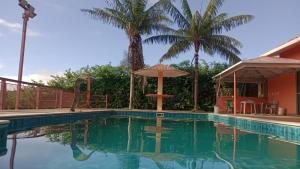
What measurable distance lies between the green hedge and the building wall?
452 centimetres

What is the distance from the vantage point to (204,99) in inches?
791

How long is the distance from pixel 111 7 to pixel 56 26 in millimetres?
3879

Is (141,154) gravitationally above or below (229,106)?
below

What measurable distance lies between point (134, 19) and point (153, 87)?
4795 mm

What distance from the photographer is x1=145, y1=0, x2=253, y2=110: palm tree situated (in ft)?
59.8

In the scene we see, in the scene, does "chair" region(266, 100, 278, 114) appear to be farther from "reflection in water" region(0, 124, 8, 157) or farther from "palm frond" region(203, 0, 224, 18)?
"reflection in water" region(0, 124, 8, 157)

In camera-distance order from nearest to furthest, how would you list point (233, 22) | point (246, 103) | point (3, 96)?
point (3, 96)
point (246, 103)
point (233, 22)

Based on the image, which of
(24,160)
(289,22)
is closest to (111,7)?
(289,22)

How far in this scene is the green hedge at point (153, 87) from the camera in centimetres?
2011

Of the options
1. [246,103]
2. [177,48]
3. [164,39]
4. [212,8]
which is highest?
[212,8]

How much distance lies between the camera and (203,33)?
1822 cm

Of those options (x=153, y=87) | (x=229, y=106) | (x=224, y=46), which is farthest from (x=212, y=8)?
(x=153, y=87)

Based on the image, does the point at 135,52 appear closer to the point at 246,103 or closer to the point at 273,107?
the point at 246,103

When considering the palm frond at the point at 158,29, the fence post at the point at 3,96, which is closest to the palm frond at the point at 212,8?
the palm frond at the point at 158,29
